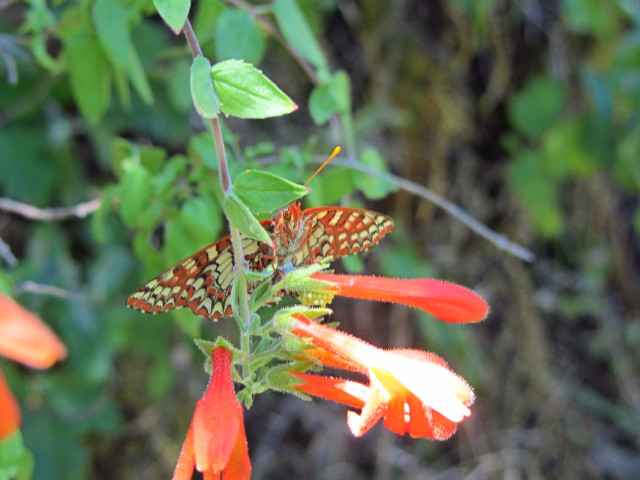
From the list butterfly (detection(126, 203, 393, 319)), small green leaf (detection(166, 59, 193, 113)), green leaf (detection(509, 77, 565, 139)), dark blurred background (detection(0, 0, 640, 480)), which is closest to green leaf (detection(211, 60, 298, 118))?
butterfly (detection(126, 203, 393, 319))

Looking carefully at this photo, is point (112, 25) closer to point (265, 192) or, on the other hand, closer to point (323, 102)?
point (323, 102)

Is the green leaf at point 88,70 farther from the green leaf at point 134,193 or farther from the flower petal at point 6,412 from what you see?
the flower petal at point 6,412

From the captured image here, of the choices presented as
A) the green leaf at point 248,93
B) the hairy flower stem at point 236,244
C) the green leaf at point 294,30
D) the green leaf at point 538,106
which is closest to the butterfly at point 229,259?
the hairy flower stem at point 236,244

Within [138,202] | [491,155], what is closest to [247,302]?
[138,202]

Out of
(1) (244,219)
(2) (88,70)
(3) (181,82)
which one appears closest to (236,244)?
(1) (244,219)

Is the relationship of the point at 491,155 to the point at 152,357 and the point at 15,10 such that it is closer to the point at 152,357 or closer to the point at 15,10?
the point at 152,357

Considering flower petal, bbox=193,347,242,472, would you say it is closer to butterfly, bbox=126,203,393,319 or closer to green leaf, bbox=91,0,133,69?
butterfly, bbox=126,203,393,319
